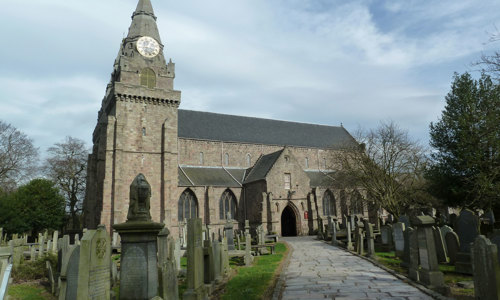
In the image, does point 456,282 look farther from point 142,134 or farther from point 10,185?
point 10,185

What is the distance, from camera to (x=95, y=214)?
30.7 metres

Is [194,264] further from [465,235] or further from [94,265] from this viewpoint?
[465,235]

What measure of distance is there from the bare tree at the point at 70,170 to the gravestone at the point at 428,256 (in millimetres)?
42010

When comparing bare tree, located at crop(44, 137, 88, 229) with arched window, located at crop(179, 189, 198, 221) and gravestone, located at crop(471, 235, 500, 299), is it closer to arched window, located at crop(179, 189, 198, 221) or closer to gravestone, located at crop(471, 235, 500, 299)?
arched window, located at crop(179, 189, 198, 221)

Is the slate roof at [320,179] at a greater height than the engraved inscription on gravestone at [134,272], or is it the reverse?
the slate roof at [320,179]

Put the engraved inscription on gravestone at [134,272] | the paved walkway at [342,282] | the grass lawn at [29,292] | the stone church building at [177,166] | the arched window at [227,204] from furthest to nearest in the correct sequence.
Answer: the arched window at [227,204], the stone church building at [177,166], the grass lawn at [29,292], the paved walkway at [342,282], the engraved inscription on gravestone at [134,272]

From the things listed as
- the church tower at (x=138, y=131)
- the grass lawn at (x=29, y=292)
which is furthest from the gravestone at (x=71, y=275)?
the church tower at (x=138, y=131)

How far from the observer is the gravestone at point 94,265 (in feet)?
16.9

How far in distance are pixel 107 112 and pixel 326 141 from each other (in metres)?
26.7

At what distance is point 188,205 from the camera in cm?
3147

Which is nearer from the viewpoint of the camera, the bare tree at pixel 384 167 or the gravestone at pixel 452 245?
the gravestone at pixel 452 245

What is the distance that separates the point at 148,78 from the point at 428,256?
27.6 m

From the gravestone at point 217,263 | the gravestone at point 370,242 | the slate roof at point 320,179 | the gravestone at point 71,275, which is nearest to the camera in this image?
the gravestone at point 71,275

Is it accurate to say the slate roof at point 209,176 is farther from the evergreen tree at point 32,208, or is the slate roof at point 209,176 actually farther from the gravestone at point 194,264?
the gravestone at point 194,264
